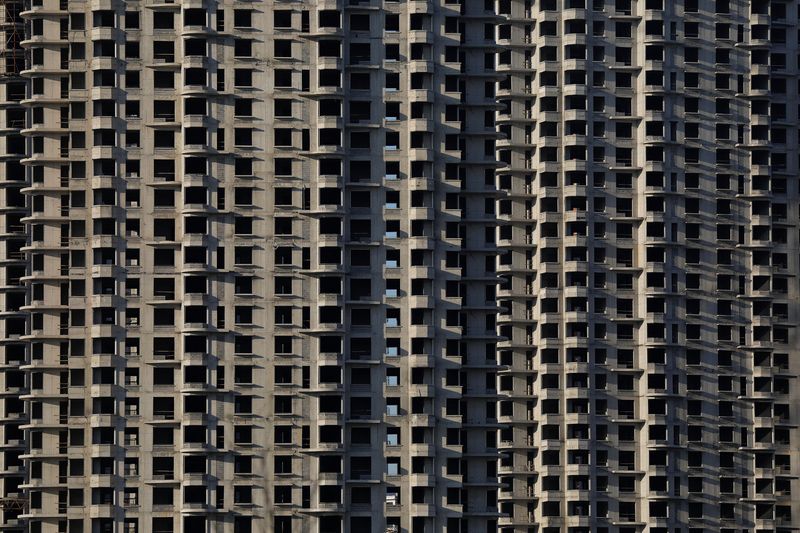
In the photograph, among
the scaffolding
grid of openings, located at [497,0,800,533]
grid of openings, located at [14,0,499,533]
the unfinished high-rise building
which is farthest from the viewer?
grid of openings, located at [497,0,800,533]

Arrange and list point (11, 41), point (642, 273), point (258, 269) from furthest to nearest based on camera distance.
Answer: point (642, 273) → point (11, 41) → point (258, 269)

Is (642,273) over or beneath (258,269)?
over

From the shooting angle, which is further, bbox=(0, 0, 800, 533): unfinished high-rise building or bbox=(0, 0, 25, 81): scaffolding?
bbox=(0, 0, 25, 81): scaffolding

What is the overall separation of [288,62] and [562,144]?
3639 cm

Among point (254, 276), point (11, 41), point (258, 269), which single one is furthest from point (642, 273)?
point (11, 41)

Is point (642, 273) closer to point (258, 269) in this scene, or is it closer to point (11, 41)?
point (258, 269)

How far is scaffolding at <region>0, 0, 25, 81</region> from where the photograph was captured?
17275 centimetres

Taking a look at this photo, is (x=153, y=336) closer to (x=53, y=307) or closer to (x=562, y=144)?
(x=53, y=307)

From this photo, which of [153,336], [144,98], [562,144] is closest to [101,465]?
[153,336]

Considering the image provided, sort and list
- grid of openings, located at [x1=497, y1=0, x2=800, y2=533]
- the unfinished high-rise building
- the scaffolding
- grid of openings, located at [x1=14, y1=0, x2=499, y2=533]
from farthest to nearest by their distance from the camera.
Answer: grid of openings, located at [x1=497, y1=0, x2=800, y2=533]
the scaffolding
the unfinished high-rise building
grid of openings, located at [x1=14, y1=0, x2=499, y2=533]

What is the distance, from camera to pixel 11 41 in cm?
17312

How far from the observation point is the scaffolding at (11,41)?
567 feet

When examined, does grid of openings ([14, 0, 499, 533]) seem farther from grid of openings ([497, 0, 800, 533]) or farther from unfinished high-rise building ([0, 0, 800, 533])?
grid of openings ([497, 0, 800, 533])

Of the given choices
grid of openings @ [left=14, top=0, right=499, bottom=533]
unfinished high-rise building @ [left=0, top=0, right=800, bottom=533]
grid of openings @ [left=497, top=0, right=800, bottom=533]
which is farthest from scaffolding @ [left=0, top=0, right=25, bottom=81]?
grid of openings @ [left=497, top=0, right=800, bottom=533]
